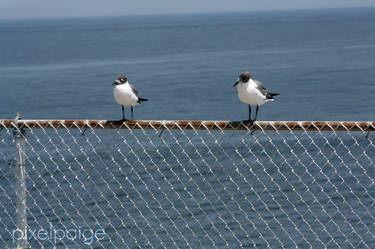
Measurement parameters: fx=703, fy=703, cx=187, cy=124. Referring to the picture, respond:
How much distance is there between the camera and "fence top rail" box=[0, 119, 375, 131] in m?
4.88

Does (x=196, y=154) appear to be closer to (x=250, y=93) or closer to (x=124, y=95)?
(x=124, y=95)

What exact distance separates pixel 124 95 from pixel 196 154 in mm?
17056

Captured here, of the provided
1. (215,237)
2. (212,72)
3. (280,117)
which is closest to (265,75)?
→ (212,72)

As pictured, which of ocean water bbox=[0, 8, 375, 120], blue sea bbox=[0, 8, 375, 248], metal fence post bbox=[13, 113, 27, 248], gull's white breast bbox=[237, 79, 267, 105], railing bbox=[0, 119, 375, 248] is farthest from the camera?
ocean water bbox=[0, 8, 375, 120]

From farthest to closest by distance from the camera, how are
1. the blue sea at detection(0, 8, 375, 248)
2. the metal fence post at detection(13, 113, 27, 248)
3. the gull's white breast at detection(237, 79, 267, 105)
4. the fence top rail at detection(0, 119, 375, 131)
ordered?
1. the blue sea at detection(0, 8, 375, 248)
2. the gull's white breast at detection(237, 79, 267, 105)
3. the metal fence post at detection(13, 113, 27, 248)
4. the fence top rail at detection(0, 119, 375, 131)

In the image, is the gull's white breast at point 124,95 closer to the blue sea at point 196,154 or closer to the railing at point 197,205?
the blue sea at point 196,154

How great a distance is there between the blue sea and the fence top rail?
38 cm

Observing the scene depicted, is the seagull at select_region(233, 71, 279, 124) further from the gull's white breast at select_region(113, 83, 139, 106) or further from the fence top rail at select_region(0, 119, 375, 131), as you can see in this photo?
the fence top rail at select_region(0, 119, 375, 131)

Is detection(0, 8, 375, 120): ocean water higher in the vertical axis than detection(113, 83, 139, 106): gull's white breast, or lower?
lower

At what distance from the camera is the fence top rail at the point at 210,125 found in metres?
4.88

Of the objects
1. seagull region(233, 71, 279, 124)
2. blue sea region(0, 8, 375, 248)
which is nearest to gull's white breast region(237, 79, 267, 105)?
seagull region(233, 71, 279, 124)

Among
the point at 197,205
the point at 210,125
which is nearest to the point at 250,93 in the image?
the point at 210,125

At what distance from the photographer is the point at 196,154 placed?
24.2 metres

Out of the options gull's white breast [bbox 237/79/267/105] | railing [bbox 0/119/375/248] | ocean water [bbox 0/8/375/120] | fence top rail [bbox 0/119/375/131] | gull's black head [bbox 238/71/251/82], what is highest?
fence top rail [bbox 0/119/375/131]
